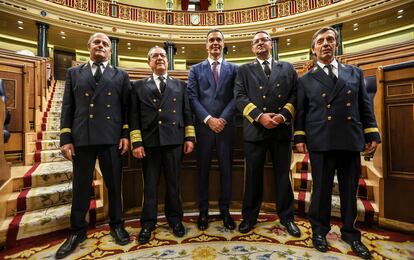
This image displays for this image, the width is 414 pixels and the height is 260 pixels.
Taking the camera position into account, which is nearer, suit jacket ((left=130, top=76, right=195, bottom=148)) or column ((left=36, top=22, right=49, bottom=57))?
suit jacket ((left=130, top=76, right=195, bottom=148))

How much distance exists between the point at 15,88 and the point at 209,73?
268 centimetres

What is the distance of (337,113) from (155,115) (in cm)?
114

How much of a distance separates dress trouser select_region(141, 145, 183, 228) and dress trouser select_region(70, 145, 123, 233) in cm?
18

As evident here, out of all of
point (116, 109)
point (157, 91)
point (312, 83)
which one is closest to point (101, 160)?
point (116, 109)

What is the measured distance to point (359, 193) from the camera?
2.01 metres

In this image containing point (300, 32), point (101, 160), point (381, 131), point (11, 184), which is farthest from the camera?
point (300, 32)

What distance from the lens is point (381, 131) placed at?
5.79ft

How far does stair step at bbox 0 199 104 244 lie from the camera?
1.59m

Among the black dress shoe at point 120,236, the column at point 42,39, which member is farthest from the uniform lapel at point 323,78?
the column at point 42,39

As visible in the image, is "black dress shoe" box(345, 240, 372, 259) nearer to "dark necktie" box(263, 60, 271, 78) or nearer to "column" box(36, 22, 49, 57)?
"dark necktie" box(263, 60, 271, 78)

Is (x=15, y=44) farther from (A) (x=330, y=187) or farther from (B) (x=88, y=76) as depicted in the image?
(A) (x=330, y=187)

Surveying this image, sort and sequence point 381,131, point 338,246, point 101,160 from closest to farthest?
point 338,246, point 101,160, point 381,131

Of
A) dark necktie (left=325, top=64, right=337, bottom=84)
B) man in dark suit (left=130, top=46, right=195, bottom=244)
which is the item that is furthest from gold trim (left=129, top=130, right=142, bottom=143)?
dark necktie (left=325, top=64, right=337, bottom=84)

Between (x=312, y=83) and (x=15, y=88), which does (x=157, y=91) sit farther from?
(x=15, y=88)
